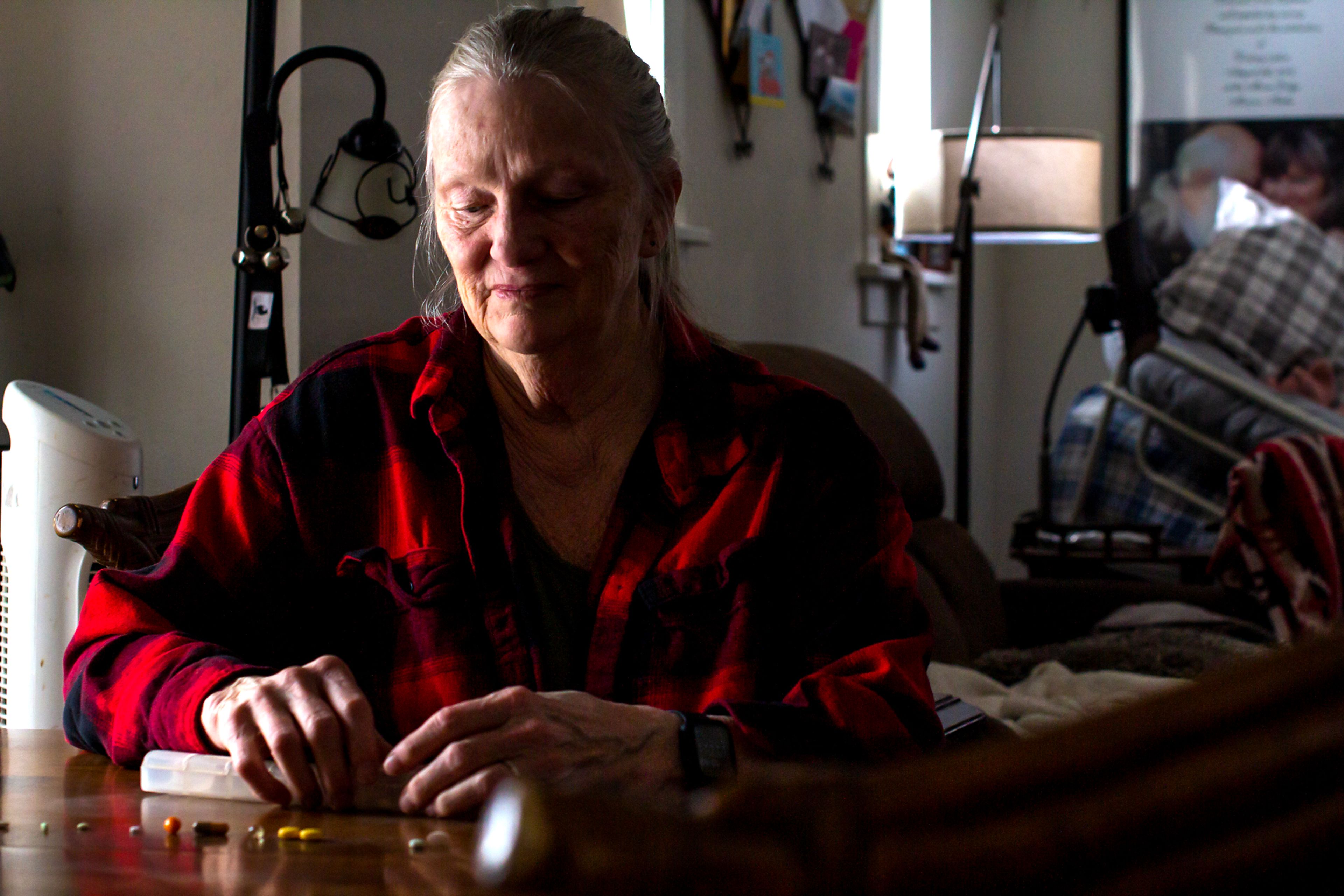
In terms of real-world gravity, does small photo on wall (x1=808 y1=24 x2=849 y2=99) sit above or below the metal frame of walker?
above

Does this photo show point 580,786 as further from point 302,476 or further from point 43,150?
point 43,150

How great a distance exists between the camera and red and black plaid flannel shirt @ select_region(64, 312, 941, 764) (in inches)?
43.7

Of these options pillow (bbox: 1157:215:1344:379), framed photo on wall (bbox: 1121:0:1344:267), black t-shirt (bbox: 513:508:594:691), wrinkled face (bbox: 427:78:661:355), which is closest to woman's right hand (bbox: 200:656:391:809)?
black t-shirt (bbox: 513:508:594:691)

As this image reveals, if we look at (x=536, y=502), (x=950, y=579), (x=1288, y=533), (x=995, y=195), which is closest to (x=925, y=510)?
(x=950, y=579)

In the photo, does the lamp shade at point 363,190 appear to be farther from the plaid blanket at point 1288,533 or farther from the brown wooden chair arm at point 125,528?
the plaid blanket at point 1288,533

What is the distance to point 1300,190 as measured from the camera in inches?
219

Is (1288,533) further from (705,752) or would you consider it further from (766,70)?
(705,752)

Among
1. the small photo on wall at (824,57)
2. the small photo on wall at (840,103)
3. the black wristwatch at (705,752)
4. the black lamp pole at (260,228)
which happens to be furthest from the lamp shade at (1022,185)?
A: the black wristwatch at (705,752)

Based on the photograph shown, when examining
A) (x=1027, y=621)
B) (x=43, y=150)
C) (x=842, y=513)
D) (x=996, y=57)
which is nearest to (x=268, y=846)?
(x=842, y=513)

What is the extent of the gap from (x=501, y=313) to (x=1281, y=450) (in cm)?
225

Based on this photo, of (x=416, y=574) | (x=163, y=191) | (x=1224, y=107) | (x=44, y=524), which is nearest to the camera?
(x=416, y=574)

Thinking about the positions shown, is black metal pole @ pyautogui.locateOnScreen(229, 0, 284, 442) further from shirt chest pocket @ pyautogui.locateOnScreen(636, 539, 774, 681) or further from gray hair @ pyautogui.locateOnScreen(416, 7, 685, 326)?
shirt chest pocket @ pyautogui.locateOnScreen(636, 539, 774, 681)

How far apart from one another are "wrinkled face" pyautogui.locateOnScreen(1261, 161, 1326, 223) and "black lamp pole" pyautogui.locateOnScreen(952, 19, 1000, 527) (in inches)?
81.3

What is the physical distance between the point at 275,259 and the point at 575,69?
0.62m
